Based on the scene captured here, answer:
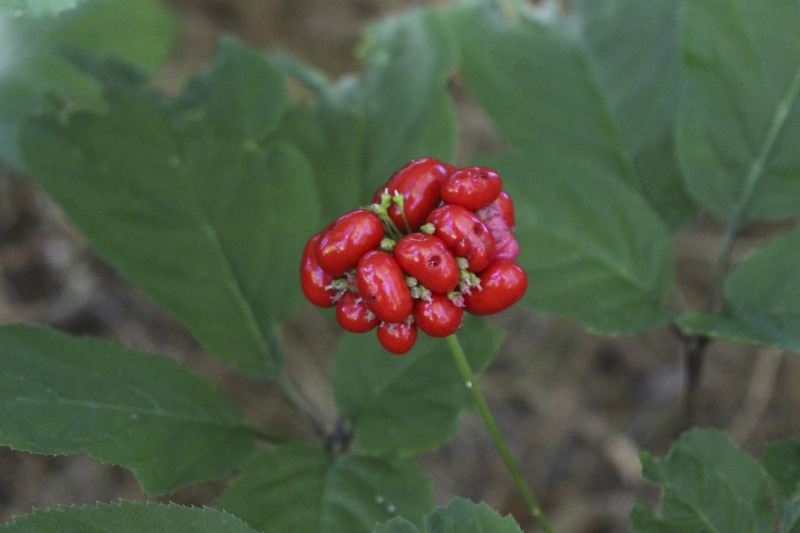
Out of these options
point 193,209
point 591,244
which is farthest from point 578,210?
point 193,209

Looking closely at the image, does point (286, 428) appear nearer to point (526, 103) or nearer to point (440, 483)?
point (440, 483)

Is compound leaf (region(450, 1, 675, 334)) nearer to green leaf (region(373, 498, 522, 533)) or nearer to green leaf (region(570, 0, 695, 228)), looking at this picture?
green leaf (region(570, 0, 695, 228))

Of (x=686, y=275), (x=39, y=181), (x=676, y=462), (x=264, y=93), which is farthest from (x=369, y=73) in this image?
(x=686, y=275)

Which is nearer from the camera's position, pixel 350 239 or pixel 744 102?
pixel 350 239

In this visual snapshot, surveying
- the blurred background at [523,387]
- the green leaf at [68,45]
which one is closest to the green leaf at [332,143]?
the green leaf at [68,45]

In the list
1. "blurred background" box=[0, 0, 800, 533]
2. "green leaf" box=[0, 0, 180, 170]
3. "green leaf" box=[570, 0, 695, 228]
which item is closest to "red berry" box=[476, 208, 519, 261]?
"green leaf" box=[570, 0, 695, 228]

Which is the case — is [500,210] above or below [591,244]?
above

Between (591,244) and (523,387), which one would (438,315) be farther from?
(523,387)
